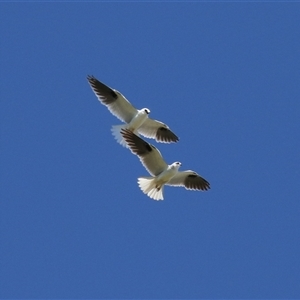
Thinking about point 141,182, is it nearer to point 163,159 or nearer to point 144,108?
point 163,159

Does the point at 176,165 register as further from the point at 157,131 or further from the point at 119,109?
the point at 157,131

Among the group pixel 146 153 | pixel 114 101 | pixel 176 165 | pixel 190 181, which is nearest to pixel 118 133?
pixel 114 101

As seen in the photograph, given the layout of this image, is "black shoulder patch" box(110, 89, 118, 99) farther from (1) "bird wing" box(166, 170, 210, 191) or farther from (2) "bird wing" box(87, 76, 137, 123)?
(1) "bird wing" box(166, 170, 210, 191)

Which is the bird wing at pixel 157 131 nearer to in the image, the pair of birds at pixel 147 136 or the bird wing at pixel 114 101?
the pair of birds at pixel 147 136

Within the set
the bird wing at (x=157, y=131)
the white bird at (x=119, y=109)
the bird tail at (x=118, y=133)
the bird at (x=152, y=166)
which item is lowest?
the bird at (x=152, y=166)

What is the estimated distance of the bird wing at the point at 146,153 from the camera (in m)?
16.1

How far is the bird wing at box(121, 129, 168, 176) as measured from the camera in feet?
52.8

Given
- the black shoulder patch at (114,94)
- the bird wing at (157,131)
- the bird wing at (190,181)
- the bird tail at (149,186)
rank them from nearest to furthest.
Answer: the bird tail at (149,186)
the bird wing at (190,181)
the black shoulder patch at (114,94)
the bird wing at (157,131)

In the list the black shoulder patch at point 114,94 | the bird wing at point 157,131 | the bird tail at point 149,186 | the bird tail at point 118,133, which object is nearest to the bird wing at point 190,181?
the bird tail at point 149,186

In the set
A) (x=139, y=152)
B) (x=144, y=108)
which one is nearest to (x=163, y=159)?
(x=139, y=152)

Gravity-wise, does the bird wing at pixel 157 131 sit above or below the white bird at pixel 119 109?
above

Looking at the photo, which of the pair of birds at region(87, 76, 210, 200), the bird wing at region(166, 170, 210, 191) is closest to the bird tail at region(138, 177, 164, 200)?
the pair of birds at region(87, 76, 210, 200)

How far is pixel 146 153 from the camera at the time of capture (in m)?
16.2

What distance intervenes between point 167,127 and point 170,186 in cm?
178
